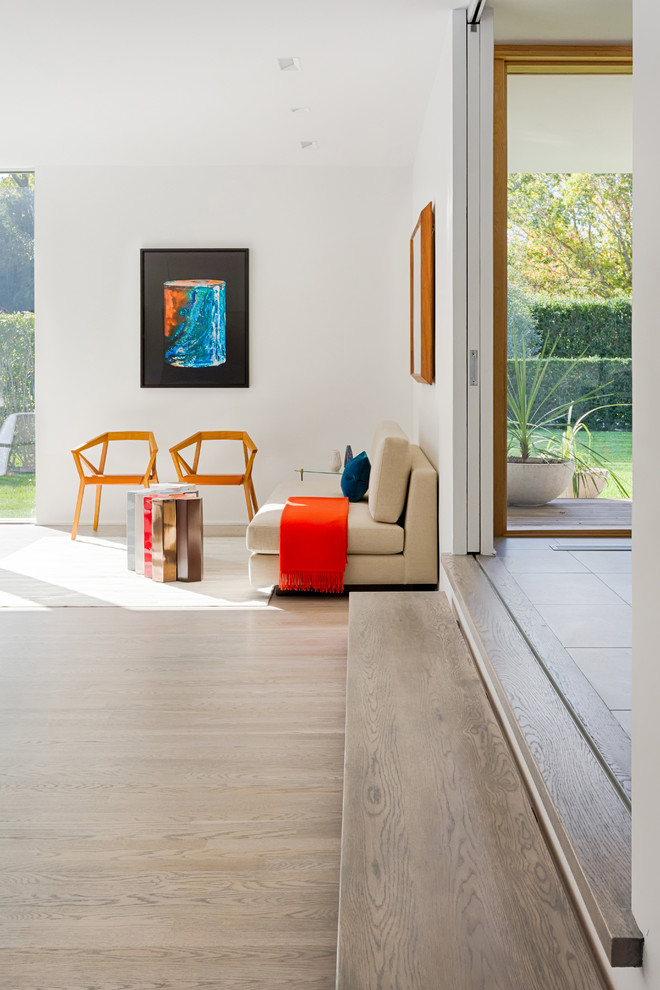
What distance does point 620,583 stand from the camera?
3766 mm

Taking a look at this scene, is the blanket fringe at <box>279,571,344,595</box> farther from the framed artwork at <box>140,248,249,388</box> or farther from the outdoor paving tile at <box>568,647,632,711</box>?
the framed artwork at <box>140,248,249,388</box>

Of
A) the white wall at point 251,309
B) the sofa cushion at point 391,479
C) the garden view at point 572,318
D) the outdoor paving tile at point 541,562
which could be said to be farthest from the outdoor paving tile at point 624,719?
the white wall at point 251,309

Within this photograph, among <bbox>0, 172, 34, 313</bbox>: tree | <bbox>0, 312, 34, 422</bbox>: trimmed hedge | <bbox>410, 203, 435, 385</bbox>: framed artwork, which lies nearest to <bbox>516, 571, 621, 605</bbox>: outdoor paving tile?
<bbox>410, 203, 435, 385</bbox>: framed artwork

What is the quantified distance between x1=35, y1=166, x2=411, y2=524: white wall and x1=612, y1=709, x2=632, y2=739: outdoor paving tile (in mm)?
5237

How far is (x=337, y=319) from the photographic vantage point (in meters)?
7.43

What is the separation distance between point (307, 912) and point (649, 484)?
1.28m

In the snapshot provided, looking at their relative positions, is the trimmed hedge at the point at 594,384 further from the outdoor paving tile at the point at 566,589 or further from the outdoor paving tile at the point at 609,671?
the outdoor paving tile at the point at 609,671

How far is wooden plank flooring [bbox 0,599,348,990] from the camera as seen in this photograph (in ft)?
6.16

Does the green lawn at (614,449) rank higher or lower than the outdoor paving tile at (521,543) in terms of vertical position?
higher

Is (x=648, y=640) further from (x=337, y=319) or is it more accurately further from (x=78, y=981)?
(x=337, y=319)

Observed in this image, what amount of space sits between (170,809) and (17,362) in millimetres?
5759

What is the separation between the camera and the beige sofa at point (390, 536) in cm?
509

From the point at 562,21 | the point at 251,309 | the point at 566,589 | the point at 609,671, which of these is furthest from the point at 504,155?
the point at 609,671

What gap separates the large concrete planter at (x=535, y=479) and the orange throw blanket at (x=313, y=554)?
92cm
